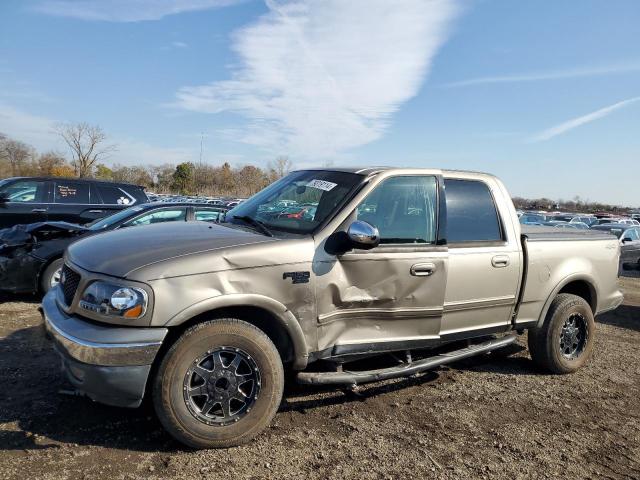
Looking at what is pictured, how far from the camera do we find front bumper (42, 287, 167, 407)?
2.80m

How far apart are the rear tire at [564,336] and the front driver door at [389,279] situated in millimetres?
1595

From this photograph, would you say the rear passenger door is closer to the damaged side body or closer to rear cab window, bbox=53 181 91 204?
the damaged side body

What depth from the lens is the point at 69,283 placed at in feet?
10.9

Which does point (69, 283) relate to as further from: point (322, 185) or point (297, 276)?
point (322, 185)

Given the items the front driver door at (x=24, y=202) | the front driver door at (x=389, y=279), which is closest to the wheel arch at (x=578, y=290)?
the front driver door at (x=389, y=279)

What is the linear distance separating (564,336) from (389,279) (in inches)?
103

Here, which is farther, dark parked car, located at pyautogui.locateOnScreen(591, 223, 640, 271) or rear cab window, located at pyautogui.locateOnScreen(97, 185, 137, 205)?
dark parked car, located at pyautogui.locateOnScreen(591, 223, 640, 271)

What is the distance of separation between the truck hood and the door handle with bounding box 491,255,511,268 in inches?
84.0

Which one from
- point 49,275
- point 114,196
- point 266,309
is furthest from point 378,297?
point 114,196

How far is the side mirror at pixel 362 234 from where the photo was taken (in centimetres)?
332

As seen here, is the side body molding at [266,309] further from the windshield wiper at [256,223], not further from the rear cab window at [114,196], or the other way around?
the rear cab window at [114,196]

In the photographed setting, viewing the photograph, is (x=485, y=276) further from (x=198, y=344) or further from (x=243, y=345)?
(x=198, y=344)

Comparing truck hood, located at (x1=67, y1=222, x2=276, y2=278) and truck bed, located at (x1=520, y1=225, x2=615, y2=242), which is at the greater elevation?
truck bed, located at (x1=520, y1=225, x2=615, y2=242)

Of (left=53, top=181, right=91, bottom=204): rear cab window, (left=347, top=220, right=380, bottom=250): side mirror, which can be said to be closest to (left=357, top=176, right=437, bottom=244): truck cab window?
(left=347, top=220, right=380, bottom=250): side mirror
